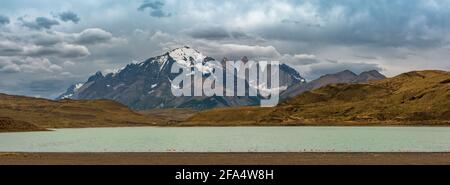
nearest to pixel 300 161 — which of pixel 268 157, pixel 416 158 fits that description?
pixel 268 157
